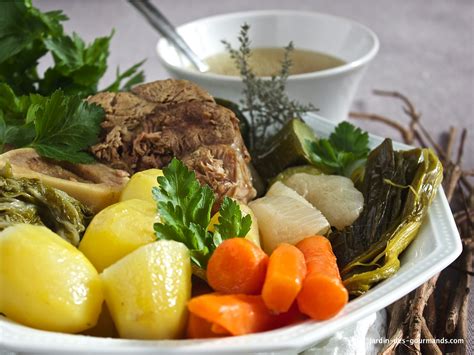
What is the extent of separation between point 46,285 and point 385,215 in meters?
1.21

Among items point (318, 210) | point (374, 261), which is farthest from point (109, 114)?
point (374, 261)

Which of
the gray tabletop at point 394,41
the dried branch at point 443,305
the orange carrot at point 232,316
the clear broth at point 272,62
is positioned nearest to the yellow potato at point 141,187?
the orange carrot at point 232,316

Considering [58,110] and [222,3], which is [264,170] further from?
[222,3]

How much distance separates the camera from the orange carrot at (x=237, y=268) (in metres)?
1.98

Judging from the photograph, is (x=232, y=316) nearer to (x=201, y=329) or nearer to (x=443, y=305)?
(x=201, y=329)

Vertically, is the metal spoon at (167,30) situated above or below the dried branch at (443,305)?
above

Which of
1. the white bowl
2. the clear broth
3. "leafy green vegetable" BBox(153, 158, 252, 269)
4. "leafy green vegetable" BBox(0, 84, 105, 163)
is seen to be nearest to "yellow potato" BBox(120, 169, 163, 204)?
"leafy green vegetable" BBox(153, 158, 252, 269)

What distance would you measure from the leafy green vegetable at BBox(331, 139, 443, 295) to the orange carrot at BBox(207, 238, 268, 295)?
31 centimetres

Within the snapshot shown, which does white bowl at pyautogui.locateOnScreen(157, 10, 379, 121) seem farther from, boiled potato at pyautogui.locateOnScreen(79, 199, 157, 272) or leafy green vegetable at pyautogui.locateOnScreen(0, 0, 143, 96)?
boiled potato at pyautogui.locateOnScreen(79, 199, 157, 272)

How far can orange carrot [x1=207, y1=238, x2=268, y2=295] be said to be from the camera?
6.51 feet

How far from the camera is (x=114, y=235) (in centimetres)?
215

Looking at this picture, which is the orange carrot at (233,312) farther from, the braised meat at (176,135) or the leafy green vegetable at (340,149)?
the leafy green vegetable at (340,149)

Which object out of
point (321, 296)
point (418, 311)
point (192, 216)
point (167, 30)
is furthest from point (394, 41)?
point (321, 296)

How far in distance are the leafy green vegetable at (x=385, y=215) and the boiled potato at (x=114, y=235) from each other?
2.10 ft
